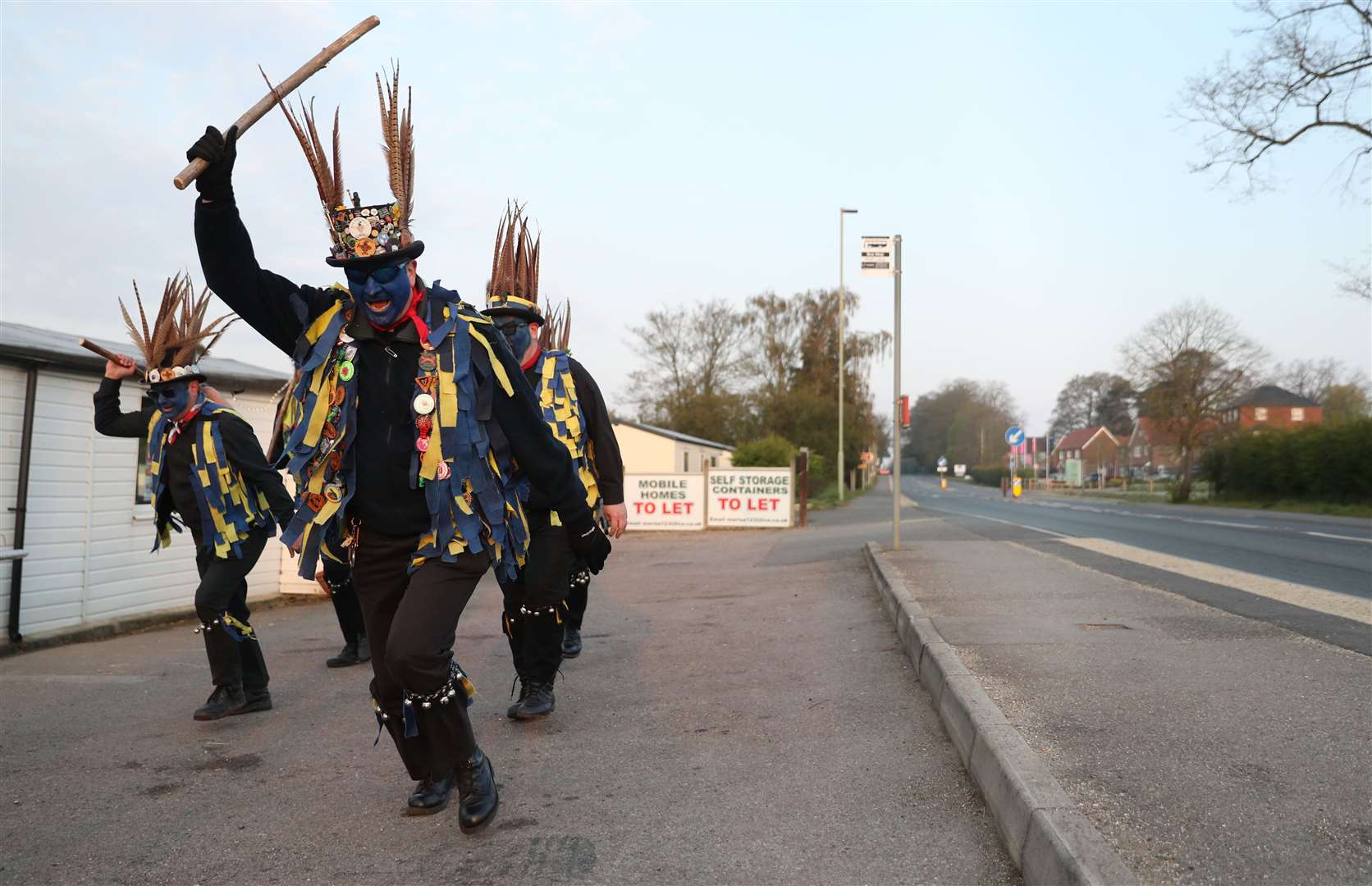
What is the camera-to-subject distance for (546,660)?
17.5 feet

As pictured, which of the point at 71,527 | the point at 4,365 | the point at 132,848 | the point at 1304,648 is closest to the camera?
the point at 132,848

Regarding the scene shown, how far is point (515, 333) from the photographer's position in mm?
5344

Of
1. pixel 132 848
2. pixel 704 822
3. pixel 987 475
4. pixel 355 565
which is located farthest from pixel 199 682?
pixel 987 475

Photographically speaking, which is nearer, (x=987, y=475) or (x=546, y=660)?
(x=546, y=660)

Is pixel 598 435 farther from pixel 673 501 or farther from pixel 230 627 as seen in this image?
pixel 673 501

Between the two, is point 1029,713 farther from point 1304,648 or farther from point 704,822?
point 1304,648

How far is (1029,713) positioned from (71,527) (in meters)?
8.55

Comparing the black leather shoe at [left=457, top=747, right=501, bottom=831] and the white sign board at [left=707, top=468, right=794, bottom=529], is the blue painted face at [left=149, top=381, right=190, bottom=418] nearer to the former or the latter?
the black leather shoe at [left=457, top=747, right=501, bottom=831]

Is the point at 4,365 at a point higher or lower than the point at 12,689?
higher

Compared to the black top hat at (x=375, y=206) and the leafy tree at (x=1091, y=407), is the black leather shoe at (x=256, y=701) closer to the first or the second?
the black top hat at (x=375, y=206)

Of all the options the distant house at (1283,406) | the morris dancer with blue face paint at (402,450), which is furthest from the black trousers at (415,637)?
the distant house at (1283,406)

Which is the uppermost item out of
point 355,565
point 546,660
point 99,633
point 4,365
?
point 4,365

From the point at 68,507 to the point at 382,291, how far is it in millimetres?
7256

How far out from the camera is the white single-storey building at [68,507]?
330 inches
